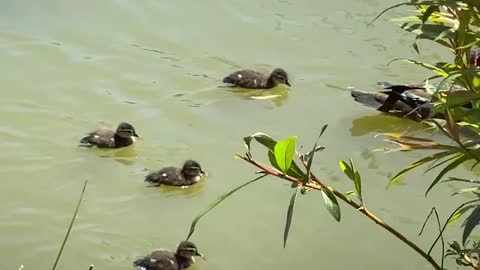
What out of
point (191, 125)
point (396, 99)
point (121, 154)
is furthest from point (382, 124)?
point (121, 154)

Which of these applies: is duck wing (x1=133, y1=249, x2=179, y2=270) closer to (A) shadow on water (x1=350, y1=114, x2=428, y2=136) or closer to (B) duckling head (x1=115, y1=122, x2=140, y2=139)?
(B) duckling head (x1=115, y1=122, x2=140, y2=139)

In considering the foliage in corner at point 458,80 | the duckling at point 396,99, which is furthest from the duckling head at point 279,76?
the foliage in corner at point 458,80

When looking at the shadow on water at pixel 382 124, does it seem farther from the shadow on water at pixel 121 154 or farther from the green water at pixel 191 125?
the shadow on water at pixel 121 154

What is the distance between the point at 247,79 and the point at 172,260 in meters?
1.86

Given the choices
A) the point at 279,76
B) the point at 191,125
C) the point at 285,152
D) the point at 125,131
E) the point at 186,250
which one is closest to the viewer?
the point at 285,152

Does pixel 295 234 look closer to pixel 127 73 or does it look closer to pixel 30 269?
pixel 30 269

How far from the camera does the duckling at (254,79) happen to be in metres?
5.18

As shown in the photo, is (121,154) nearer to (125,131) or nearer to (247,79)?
(125,131)

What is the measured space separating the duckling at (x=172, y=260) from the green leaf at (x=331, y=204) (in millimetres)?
1592

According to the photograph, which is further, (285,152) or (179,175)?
(179,175)

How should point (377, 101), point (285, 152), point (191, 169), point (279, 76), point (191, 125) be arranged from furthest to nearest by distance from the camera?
point (279, 76) → point (377, 101) → point (191, 125) → point (191, 169) → point (285, 152)

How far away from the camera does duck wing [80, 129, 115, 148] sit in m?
4.40

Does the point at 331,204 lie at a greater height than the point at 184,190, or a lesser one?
greater

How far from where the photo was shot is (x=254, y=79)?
5227 millimetres
